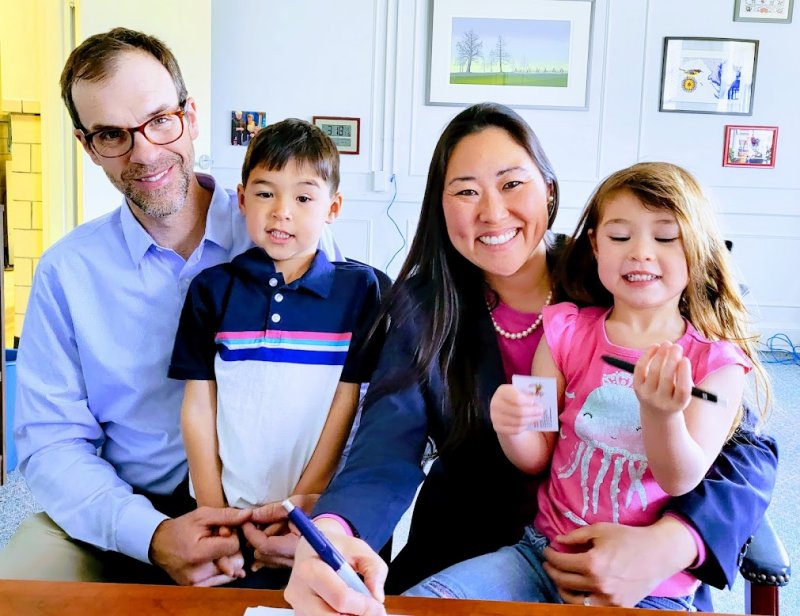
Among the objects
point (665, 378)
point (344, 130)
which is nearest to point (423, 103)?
point (344, 130)

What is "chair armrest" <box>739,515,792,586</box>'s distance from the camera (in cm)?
114

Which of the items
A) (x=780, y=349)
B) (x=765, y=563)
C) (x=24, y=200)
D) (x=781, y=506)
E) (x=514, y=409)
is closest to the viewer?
(x=514, y=409)

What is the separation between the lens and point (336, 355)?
4.66 ft

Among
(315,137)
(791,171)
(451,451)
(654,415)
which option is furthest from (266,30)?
(654,415)

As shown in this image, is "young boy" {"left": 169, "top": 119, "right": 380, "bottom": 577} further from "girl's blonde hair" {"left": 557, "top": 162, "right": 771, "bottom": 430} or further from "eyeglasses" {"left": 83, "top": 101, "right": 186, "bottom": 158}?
"girl's blonde hair" {"left": 557, "top": 162, "right": 771, "bottom": 430}

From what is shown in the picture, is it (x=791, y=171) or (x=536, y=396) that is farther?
(x=791, y=171)

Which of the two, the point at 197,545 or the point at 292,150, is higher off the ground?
the point at 292,150

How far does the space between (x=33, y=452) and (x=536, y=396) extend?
3.31ft

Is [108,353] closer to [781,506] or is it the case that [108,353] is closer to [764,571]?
[764,571]

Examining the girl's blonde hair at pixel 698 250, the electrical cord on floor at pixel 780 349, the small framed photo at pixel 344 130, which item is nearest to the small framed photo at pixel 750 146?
the electrical cord on floor at pixel 780 349

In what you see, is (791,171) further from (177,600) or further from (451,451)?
(177,600)

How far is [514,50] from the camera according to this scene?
511 centimetres

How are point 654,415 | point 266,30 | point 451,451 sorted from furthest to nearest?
1. point 266,30
2. point 451,451
3. point 654,415

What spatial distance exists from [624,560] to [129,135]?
1.16m
